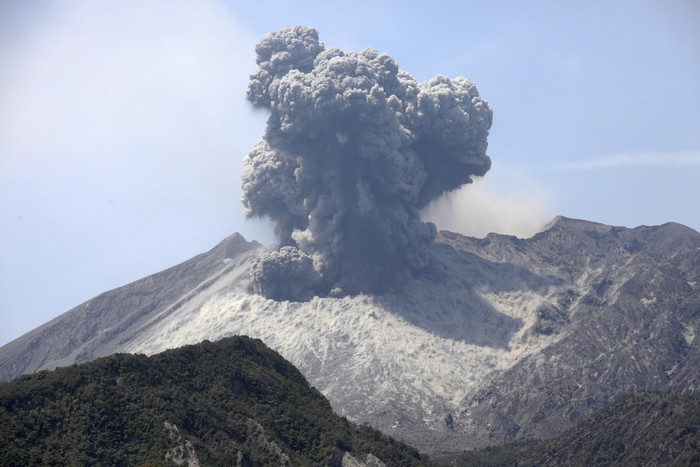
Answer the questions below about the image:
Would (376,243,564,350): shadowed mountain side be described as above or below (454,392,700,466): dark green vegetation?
above

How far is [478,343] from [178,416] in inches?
4308

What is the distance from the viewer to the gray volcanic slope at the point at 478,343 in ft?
509

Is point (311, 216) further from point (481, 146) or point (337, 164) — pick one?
point (481, 146)

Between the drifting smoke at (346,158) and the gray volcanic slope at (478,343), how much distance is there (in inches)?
277

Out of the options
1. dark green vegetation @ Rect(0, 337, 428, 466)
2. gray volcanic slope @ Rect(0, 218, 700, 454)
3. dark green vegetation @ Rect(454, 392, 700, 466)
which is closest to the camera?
dark green vegetation @ Rect(0, 337, 428, 466)

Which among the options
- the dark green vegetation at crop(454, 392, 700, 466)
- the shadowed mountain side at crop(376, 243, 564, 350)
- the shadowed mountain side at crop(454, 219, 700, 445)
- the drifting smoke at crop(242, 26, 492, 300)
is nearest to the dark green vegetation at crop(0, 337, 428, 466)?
the dark green vegetation at crop(454, 392, 700, 466)

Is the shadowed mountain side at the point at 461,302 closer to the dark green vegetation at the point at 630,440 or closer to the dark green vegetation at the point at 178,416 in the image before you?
the dark green vegetation at the point at 630,440

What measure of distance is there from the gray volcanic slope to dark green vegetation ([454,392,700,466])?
16852 mm

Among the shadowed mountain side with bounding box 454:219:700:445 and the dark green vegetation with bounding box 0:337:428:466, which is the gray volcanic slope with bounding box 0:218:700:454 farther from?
the dark green vegetation with bounding box 0:337:428:466

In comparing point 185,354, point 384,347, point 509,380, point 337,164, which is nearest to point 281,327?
point 384,347

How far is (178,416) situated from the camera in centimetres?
7588

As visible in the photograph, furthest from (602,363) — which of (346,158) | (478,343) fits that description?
(346,158)

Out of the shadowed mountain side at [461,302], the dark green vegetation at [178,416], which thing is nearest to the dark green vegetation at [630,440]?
the dark green vegetation at [178,416]

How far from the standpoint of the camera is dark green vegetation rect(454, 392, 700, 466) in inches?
4316
